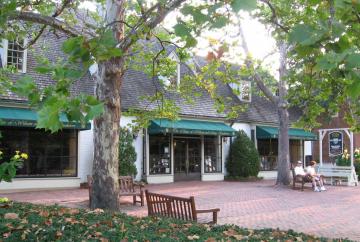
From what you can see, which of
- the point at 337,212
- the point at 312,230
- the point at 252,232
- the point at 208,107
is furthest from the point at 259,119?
the point at 252,232

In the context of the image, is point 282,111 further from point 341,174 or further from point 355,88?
point 355,88

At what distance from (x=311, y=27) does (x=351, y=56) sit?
458 millimetres

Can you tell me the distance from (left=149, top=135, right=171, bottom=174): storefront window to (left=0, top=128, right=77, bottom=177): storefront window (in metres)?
4.38

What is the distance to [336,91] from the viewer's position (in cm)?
857

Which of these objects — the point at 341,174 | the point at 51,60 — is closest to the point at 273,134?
the point at 341,174

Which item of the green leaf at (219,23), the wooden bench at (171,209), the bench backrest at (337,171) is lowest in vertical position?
the wooden bench at (171,209)

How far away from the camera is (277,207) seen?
43.6ft

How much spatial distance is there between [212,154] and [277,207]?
12.2 m

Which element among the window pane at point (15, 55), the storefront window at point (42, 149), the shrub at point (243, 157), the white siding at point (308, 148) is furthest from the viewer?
the white siding at point (308, 148)

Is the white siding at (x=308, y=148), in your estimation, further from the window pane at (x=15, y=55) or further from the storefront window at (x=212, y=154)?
the window pane at (x=15, y=55)

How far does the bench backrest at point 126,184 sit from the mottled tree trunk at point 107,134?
4349 millimetres

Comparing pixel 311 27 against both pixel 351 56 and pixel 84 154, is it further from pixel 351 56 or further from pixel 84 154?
pixel 84 154

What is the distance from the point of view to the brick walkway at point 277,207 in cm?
1009

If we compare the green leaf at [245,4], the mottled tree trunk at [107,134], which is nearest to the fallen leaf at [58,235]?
the green leaf at [245,4]
